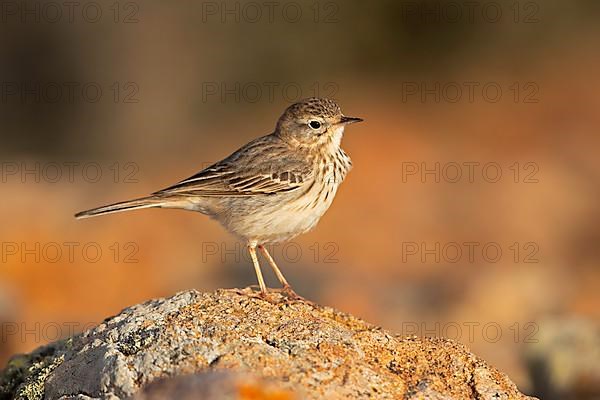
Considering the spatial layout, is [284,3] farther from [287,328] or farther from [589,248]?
[287,328]

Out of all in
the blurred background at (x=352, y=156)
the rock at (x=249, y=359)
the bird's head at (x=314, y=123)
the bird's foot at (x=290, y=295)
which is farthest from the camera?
the blurred background at (x=352, y=156)

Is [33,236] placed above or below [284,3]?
below

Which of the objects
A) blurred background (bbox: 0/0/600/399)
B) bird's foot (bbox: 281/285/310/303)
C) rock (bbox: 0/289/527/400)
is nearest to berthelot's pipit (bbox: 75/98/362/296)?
bird's foot (bbox: 281/285/310/303)

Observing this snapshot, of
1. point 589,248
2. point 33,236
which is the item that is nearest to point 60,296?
point 33,236

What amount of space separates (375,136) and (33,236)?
9.81m

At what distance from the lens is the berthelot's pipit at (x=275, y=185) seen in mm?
8648

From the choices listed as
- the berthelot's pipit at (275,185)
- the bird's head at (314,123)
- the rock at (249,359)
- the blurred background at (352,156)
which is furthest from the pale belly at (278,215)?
the blurred background at (352,156)

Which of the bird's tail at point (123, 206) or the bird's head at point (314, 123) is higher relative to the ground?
the bird's head at point (314, 123)

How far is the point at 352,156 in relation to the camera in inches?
877

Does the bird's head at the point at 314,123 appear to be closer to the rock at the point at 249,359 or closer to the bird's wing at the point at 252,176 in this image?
the bird's wing at the point at 252,176

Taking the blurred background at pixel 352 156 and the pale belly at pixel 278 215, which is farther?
the blurred background at pixel 352 156

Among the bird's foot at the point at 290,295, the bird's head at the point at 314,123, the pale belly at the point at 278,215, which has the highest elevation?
the bird's head at the point at 314,123

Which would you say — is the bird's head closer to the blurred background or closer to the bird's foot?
the bird's foot

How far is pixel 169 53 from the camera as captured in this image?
25938 millimetres
